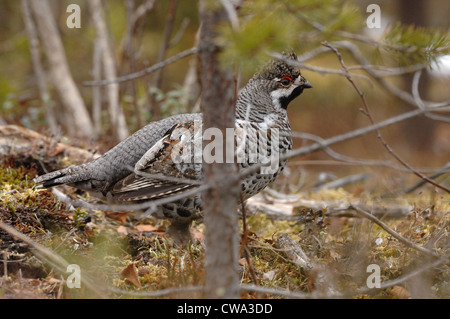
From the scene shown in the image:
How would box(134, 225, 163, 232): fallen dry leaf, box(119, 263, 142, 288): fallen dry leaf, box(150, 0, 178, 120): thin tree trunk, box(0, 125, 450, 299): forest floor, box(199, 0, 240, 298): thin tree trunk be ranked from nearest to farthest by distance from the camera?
box(199, 0, 240, 298): thin tree trunk < box(0, 125, 450, 299): forest floor < box(119, 263, 142, 288): fallen dry leaf < box(134, 225, 163, 232): fallen dry leaf < box(150, 0, 178, 120): thin tree trunk

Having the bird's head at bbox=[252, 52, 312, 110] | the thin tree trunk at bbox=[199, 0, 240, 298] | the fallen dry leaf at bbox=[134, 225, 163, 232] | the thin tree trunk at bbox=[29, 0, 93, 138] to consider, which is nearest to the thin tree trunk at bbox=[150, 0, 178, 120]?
the thin tree trunk at bbox=[29, 0, 93, 138]

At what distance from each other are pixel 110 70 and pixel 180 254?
15.0ft

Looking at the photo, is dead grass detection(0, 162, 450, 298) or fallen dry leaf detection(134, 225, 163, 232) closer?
dead grass detection(0, 162, 450, 298)

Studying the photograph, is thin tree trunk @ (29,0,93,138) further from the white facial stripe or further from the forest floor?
the white facial stripe

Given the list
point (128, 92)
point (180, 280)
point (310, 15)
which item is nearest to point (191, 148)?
point (180, 280)

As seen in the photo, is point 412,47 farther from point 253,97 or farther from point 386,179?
point 386,179

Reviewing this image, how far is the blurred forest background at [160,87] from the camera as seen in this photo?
7129mm

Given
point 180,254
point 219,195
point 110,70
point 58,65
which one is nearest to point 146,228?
point 180,254

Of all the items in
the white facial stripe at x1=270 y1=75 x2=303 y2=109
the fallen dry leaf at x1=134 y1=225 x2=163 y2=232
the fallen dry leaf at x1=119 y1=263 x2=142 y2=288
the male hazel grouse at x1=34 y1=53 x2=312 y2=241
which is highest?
the white facial stripe at x1=270 y1=75 x2=303 y2=109

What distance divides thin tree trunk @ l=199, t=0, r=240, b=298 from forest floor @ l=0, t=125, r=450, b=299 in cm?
11

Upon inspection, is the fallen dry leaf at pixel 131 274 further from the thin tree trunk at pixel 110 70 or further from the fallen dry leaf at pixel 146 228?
the thin tree trunk at pixel 110 70

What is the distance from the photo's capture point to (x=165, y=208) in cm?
376

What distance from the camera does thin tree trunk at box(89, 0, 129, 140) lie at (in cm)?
709

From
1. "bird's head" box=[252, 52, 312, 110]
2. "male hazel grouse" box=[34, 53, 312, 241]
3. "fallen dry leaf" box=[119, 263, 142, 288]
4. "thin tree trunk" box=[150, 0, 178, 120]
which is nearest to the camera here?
"fallen dry leaf" box=[119, 263, 142, 288]
